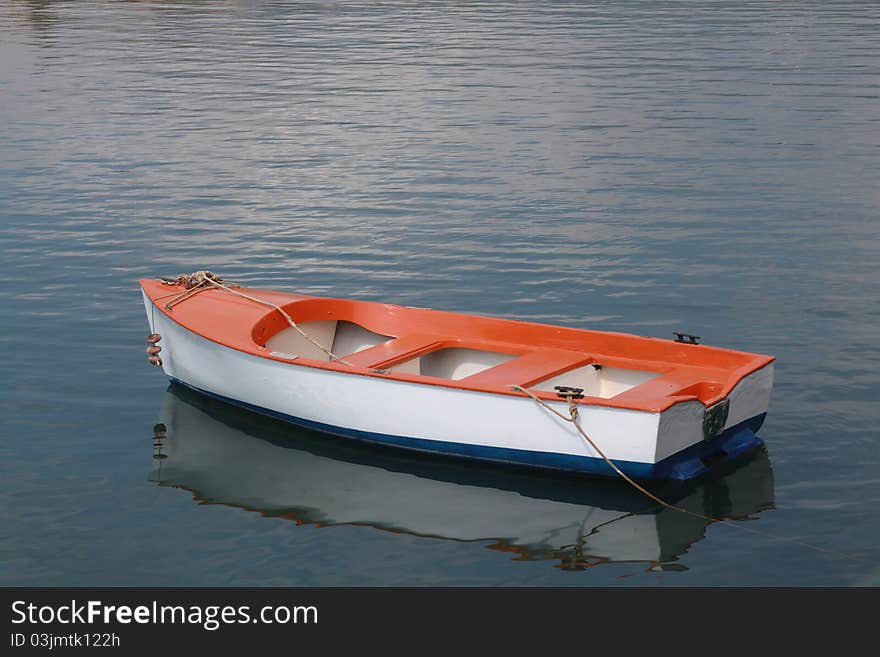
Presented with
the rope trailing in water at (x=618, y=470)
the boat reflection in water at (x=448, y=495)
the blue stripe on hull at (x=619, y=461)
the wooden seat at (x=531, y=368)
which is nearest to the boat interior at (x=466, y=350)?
the wooden seat at (x=531, y=368)

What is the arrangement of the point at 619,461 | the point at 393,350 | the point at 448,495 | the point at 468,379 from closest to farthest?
1. the point at 619,461
2. the point at 448,495
3. the point at 468,379
4. the point at 393,350

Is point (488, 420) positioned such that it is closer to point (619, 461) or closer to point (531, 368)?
point (531, 368)

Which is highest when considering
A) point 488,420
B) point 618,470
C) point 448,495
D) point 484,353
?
point 484,353

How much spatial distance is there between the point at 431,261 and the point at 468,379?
7.87 meters

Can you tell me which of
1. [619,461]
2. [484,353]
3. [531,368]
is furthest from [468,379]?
[619,461]

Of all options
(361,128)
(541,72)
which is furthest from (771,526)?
(541,72)

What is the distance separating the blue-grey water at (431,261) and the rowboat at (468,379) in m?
0.39

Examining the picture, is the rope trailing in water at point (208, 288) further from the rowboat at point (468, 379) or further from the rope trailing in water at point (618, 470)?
the rope trailing in water at point (618, 470)

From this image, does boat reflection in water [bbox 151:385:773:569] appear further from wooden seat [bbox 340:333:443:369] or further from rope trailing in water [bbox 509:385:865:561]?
wooden seat [bbox 340:333:443:369]

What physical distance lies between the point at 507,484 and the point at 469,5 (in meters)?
56.5

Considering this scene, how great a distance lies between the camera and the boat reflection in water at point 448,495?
41.4 ft

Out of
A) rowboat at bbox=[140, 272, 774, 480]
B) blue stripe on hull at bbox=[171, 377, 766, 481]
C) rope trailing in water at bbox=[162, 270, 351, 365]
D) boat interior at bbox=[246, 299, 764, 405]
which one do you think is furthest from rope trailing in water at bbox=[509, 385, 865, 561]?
rope trailing in water at bbox=[162, 270, 351, 365]

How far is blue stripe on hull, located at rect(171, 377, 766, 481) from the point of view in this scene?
13.1 m

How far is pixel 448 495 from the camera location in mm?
13547
